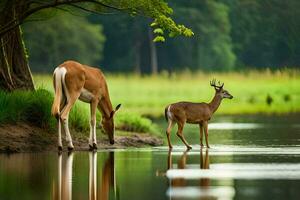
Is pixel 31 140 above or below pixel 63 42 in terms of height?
below

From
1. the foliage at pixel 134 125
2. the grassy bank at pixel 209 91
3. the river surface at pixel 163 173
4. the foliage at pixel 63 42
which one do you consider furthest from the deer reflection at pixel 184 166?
the foliage at pixel 63 42

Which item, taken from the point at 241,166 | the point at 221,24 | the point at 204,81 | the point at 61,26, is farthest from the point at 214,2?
the point at 241,166

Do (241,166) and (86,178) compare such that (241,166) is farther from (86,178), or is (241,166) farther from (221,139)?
(221,139)

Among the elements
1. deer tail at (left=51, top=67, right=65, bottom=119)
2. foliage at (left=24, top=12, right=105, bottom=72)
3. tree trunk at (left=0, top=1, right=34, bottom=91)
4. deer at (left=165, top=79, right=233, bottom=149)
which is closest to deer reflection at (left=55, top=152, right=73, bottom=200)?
deer tail at (left=51, top=67, right=65, bottom=119)

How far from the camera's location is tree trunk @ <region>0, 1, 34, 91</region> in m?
27.8

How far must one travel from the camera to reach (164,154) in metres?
24.0

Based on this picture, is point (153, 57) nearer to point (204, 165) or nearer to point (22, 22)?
point (22, 22)

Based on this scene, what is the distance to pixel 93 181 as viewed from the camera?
1834 centimetres

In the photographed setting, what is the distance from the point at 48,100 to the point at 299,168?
7.51 m

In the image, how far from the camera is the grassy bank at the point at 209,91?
49844 mm

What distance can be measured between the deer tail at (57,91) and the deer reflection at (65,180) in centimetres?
157

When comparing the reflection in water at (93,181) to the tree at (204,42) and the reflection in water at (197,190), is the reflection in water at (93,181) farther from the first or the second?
the tree at (204,42)

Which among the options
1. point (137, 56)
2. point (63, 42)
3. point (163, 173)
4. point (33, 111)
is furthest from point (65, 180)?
point (137, 56)

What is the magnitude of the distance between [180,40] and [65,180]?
285 ft
